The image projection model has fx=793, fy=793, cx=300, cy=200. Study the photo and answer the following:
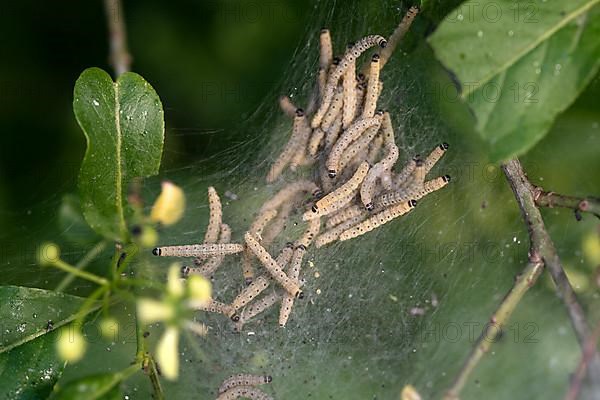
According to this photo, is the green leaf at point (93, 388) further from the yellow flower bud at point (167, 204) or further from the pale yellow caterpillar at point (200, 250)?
the pale yellow caterpillar at point (200, 250)

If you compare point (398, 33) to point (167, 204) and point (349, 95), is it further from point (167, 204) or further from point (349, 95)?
point (167, 204)

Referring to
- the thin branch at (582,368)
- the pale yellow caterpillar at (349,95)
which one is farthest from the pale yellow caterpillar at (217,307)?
the thin branch at (582,368)

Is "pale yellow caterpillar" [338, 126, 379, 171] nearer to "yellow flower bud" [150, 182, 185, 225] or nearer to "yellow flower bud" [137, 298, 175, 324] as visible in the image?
"yellow flower bud" [150, 182, 185, 225]

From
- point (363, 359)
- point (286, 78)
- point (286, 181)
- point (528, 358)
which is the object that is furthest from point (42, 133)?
point (528, 358)

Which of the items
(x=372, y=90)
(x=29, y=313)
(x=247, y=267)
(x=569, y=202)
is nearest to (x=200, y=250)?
(x=247, y=267)

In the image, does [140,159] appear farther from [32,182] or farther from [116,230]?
[32,182]
